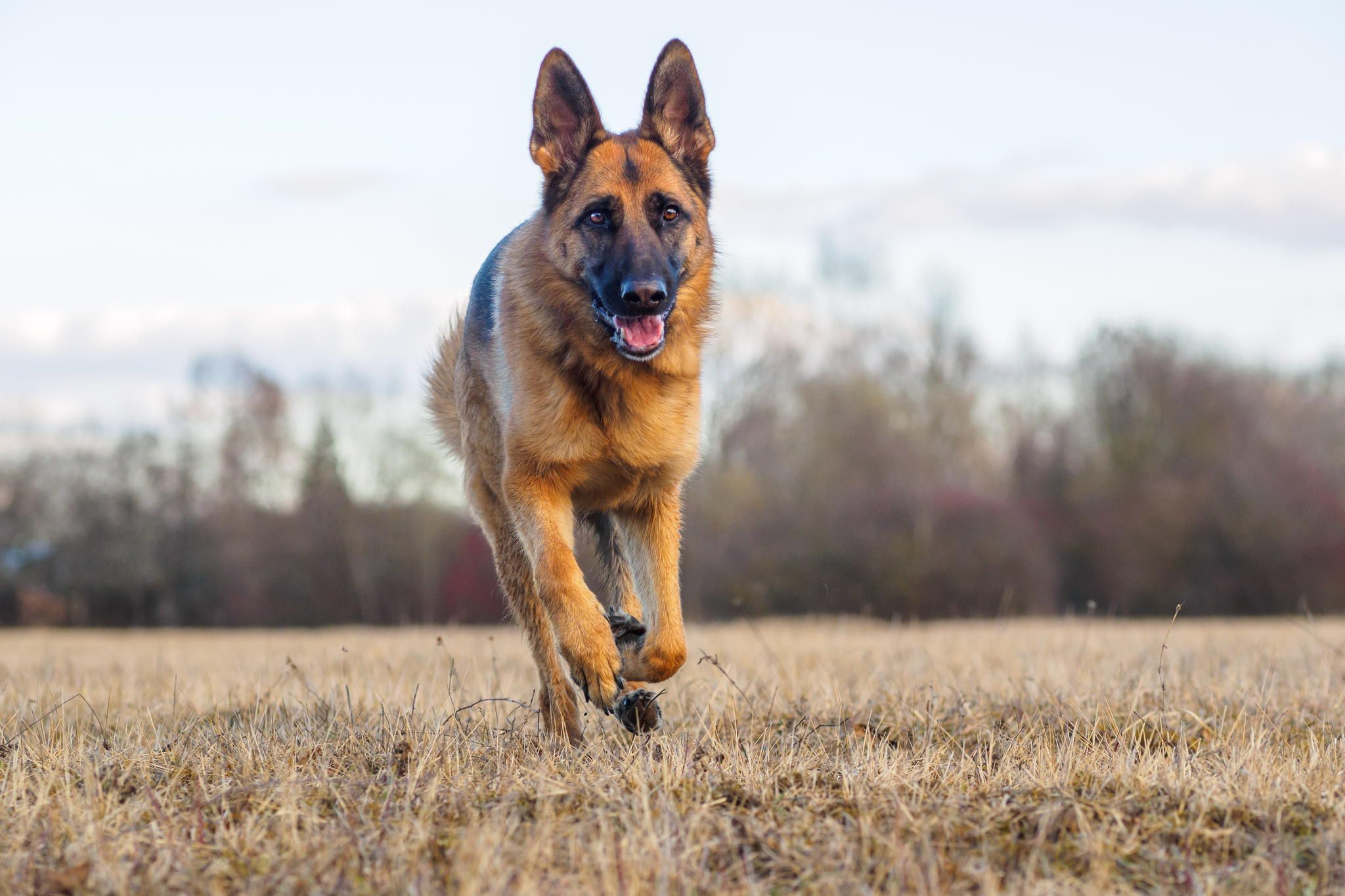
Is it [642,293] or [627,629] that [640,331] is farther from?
[627,629]

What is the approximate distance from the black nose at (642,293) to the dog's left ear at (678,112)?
1004 mm

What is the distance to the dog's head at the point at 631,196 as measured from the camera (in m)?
4.70

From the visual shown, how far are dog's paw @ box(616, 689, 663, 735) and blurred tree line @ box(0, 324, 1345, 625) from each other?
21178 millimetres

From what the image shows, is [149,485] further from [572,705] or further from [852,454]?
[572,705]

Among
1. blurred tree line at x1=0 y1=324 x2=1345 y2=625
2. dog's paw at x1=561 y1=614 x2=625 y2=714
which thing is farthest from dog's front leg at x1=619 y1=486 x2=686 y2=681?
blurred tree line at x1=0 y1=324 x2=1345 y2=625

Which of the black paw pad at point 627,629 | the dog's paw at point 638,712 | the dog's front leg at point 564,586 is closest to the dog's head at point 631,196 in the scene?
the dog's front leg at point 564,586

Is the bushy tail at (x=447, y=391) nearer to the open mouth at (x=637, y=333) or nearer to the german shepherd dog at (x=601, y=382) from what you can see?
the german shepherd dog at (x=601, y=382)

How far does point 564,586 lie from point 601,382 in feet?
2.90

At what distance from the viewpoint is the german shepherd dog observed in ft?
15.3

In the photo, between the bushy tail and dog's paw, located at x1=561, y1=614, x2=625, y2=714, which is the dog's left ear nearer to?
the bushy tail

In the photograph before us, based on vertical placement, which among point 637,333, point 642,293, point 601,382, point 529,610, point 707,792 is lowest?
point 707,792

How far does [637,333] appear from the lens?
4699 mm

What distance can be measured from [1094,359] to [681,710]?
105 feet

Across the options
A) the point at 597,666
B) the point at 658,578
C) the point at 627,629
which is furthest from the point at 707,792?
the point at 658,578
